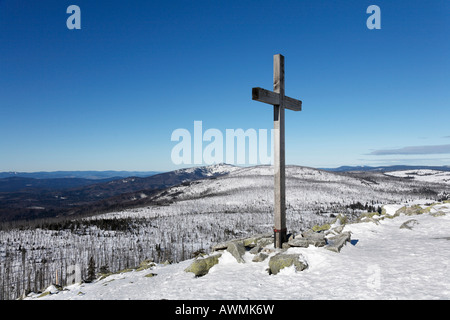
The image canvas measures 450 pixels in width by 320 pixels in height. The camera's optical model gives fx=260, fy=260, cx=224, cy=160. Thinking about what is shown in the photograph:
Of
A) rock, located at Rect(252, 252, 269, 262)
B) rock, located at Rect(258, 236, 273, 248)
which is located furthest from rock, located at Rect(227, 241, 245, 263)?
rock, located at Rect(258, 236, 273, 248)

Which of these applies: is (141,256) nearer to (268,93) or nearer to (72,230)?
(72,230)

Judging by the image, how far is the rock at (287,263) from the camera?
669 cm

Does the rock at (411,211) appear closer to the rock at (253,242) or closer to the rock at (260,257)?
the rock at (253,242)

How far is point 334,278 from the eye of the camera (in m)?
5.93

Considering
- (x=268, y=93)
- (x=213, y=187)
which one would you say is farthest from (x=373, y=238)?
(x=213, y=187)

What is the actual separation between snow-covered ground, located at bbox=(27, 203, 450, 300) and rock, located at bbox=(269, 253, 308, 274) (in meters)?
0.13

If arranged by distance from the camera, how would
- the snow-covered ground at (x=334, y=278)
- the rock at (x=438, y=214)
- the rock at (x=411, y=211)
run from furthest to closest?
the rock at (x=411, y=211), the rock at (x=438, y=214), the snow-covered ground at (x=334, y=278)

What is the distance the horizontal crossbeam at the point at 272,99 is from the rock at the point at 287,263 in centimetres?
455

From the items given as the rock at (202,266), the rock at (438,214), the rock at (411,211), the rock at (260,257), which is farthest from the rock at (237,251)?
the rock at (411,211)

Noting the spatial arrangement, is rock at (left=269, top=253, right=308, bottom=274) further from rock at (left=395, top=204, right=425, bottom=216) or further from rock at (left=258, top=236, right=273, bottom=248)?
rock at (left=395, top=204, right=425, bottom=216)

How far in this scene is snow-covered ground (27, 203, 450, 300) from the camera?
17.2 ft

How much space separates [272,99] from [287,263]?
16.3 ft

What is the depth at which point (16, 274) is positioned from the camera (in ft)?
56.0
